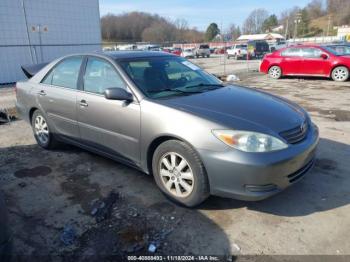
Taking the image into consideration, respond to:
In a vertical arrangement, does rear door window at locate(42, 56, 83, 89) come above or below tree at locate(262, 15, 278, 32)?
below

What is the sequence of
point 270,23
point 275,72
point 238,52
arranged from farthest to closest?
point 270,23 → point 238,52 → point 275,72

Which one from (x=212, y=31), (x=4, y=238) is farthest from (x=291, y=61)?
(x=212, y=31)

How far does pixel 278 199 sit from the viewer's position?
339cm

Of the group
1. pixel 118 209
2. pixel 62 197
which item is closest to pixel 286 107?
pixel 118 209

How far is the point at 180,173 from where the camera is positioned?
3.15m

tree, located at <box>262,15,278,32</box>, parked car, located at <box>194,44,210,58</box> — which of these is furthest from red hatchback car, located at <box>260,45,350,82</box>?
tree, located at <box>262,15,278,32</box>

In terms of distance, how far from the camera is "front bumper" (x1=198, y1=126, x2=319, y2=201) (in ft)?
8.96

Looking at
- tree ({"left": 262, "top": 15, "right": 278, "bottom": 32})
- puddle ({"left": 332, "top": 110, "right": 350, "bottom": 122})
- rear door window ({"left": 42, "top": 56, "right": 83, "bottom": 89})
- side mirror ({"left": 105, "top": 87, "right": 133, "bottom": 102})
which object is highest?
tree ({"left": 262, "top": 15, "right": 278, "bottom": 32})

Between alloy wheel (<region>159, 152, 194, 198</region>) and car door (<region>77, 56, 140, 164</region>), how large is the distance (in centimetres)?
41

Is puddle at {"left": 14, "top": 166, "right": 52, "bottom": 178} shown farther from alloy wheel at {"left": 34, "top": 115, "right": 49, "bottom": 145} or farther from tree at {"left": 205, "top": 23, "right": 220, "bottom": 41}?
tree at {"left": 205, "top": 23, "right": 220, "bottom": 41}

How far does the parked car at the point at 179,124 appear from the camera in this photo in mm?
2811

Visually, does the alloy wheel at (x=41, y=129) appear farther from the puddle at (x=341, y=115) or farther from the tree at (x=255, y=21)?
the tree at (x=255, y=21)

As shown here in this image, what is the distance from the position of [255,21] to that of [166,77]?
125 m

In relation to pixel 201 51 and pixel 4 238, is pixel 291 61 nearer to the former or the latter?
pixel 4 238
